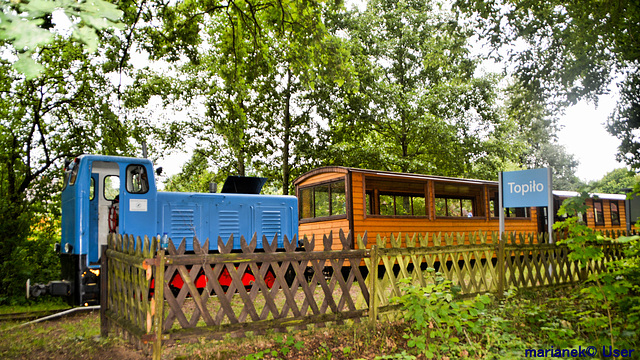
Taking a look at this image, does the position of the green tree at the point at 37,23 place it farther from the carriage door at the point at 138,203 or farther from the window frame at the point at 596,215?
the window frame at the point at 596,215

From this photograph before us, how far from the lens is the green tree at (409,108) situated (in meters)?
21.3

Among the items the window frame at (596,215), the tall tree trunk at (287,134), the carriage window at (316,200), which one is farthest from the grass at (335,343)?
the tall tree trunk at (287,134)

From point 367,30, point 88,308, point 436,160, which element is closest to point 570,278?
point 88,308

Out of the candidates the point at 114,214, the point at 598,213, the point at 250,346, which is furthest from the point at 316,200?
the point at 598,213

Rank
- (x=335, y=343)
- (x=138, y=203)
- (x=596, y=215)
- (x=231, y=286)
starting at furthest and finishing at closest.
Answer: (x=596, y=215) → (x=138, y=203) → (x=335, y=343) → (x=231, y=286)

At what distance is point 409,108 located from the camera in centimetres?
2181

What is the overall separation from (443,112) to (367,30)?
5789 mm

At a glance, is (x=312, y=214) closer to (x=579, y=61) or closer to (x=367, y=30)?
(x=579, y=61)

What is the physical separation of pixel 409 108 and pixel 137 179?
15909 millimetres

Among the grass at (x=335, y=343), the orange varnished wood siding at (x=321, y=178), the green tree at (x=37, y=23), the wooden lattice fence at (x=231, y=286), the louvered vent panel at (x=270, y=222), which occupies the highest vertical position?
the green tree at (x=37, y=23)

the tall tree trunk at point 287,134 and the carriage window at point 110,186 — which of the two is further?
the tall tree trunk at point 287,134

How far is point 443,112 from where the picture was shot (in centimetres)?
2283

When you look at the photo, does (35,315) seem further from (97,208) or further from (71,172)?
(71,172)

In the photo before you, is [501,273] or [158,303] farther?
[501,273]
